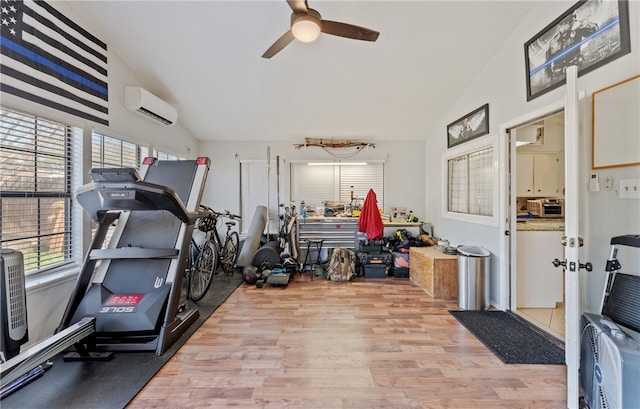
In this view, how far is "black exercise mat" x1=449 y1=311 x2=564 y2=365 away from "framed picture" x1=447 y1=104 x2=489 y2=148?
7.64ft

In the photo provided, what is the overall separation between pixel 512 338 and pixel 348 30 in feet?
10.9

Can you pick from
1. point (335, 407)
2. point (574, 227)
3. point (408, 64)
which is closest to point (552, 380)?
point (574, 227)

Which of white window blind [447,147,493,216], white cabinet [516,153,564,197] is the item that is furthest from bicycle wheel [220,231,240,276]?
white cabinet [516,153,564,197]

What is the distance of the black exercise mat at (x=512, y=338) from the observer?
2.20 meters

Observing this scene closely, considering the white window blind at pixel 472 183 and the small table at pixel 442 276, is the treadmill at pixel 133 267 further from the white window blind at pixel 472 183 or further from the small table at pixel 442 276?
the white window blind at pixel 472 183

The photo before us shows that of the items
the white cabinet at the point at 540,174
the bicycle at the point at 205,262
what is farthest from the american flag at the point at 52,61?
the white cabinet at the point at 540,174

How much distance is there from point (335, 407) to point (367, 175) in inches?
171

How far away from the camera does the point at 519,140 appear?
3484 mm

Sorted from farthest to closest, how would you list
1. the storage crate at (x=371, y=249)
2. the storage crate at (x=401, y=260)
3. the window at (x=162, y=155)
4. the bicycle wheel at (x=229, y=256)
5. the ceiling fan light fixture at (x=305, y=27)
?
the storage crate at (x=371, y=249), the bicycle wheel at (x=229, y=256), the storage crate at (x=401, y=260), the window at (x=162, y=155), the ceiling fan light fixture at (x=305, y=27)

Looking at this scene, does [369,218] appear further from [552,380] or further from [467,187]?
[552,380]

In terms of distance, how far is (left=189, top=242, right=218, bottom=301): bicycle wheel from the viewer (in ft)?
11.3

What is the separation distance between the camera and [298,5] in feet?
6.54

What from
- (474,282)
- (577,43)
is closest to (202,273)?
(474,282)

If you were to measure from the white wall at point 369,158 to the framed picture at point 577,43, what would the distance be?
2.73m
